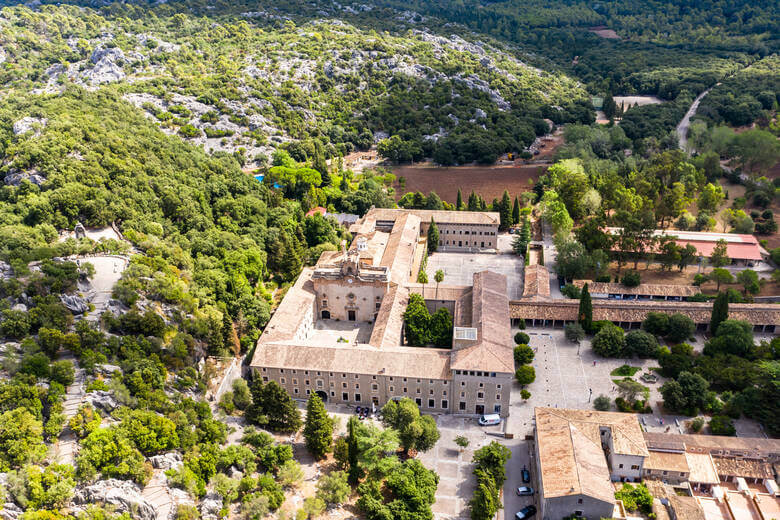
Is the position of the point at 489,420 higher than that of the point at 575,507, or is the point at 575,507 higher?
the point at 575,507

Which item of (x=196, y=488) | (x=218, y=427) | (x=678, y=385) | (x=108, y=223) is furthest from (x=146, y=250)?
(x=678, y=385)

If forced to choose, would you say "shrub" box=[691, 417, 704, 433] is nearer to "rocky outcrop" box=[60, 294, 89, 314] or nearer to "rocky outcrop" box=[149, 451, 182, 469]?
"rocky outcrop" box=[149, 451, 182, 469]

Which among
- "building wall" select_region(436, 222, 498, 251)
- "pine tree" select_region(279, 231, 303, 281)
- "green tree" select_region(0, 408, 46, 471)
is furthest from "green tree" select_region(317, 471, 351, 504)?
"building wall" select_region(436, 222, 498, 251)

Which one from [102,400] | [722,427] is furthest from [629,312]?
[102,400]

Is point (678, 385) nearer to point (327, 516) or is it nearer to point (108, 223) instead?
point (327, 516)

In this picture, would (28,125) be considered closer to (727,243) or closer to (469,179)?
(469,179)

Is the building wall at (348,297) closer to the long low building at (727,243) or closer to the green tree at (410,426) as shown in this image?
the green tree at (410,426)
